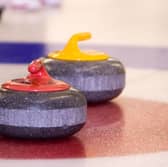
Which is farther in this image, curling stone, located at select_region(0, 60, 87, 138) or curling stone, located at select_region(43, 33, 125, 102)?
curling stone, located at select_region(43, 33, 125, 102)

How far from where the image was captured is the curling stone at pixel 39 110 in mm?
1521

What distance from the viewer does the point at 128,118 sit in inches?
75.2

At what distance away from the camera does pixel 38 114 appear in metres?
1.52

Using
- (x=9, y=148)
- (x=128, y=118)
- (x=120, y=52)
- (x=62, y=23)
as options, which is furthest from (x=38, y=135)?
(x=62, y=23)

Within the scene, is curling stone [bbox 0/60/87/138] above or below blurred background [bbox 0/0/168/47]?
above

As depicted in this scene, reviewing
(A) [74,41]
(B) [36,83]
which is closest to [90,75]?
(A) [74,41]

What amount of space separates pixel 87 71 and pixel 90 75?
2 cm

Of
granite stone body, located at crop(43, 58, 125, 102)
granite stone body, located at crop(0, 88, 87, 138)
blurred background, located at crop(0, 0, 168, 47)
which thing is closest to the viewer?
granite stone body, located at crop(0, 88, 87, 138)

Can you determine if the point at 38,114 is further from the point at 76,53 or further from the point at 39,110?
the point at 76,53

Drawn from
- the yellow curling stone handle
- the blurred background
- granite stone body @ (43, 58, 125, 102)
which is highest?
the yellow curling stone handle

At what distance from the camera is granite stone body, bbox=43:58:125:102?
2.00 meters

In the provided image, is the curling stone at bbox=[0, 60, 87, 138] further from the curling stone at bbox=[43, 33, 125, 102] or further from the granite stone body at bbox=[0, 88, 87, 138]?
the curling stone at bbox=[43, 33, 125, 102]

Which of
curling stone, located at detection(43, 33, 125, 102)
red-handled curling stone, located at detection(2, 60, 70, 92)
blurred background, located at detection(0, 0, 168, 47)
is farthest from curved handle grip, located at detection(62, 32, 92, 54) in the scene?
blurred background, located at detection(0, 0, 168, 47)

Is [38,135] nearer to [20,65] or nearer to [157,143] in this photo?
[157,143]
